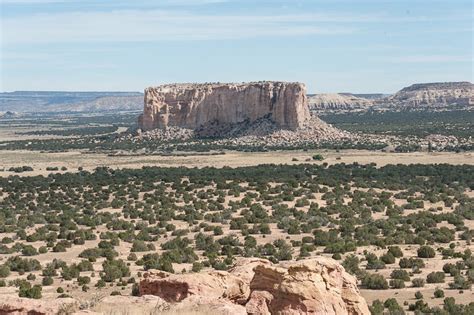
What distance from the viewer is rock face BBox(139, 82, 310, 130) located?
11438cm

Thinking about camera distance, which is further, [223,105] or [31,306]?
[223,105]

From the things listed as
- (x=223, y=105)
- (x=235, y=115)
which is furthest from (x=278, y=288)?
(x=223, y=105)

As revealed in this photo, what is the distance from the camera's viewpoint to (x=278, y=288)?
48.8ft

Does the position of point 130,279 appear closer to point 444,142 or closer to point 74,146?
point 444,142

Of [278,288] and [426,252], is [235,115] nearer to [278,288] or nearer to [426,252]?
[426,252]

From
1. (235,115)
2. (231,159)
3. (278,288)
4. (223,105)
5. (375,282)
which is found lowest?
(231,159)

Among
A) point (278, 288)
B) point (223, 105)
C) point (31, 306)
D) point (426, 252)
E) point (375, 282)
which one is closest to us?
point (31, 306)

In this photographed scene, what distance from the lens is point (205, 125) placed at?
124250 mm

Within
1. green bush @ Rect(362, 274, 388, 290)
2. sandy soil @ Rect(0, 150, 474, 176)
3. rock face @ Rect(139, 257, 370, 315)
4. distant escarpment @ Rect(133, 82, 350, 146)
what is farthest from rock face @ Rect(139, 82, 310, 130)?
rock face @ Rect(139, 257, 370, 315)

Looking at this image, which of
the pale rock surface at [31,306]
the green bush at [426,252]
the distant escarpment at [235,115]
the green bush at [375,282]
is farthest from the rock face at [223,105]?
the pale rock surface at [31,306]

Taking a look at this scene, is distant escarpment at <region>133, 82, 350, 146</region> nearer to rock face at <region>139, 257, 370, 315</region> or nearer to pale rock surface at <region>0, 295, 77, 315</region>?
rock face at <region>139, 257, 370, 315</region>

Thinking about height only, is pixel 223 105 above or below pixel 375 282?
above

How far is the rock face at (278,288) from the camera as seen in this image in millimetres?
14617

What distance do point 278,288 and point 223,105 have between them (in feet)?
353
